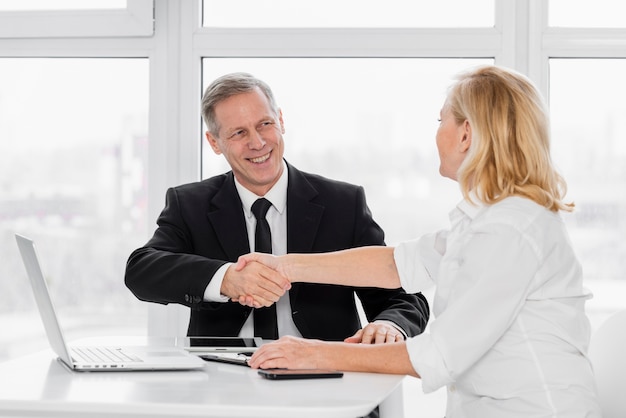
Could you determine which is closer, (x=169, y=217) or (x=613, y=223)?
(x=169, y=217)

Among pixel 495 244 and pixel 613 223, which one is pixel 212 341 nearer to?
pixel 495 244

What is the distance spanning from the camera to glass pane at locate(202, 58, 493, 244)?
318 cm

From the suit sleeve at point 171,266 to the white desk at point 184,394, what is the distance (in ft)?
1.77

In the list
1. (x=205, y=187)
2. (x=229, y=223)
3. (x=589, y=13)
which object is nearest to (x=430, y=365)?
(x=229, y=223)

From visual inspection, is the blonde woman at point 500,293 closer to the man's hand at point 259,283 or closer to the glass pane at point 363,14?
the man's hand at point 259,283

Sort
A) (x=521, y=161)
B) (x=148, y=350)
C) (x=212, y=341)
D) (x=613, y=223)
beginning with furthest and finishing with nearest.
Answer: (x=613, y=223) < (x=212, y=341) < (x=148, y=350) < (x=521, y=161)

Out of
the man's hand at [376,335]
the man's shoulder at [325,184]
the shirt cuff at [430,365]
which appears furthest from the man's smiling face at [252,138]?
the shirt cuff at [430,365]

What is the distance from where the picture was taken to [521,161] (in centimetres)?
174

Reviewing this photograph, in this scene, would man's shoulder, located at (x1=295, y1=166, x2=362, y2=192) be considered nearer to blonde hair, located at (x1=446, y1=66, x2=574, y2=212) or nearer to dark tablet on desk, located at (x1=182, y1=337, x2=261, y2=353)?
dark tablet on desk, located at (x1=182, y1=337, x2=261, y2=353)

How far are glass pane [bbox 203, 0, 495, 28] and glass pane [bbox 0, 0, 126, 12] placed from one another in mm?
448

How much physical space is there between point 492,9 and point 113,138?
4.96 ft

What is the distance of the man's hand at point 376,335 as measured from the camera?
1990 mm

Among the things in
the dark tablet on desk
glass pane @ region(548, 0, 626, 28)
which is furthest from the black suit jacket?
glass pane @ region(548, 0, 626, 28)

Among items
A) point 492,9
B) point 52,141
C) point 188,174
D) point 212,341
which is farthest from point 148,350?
point 492,9
